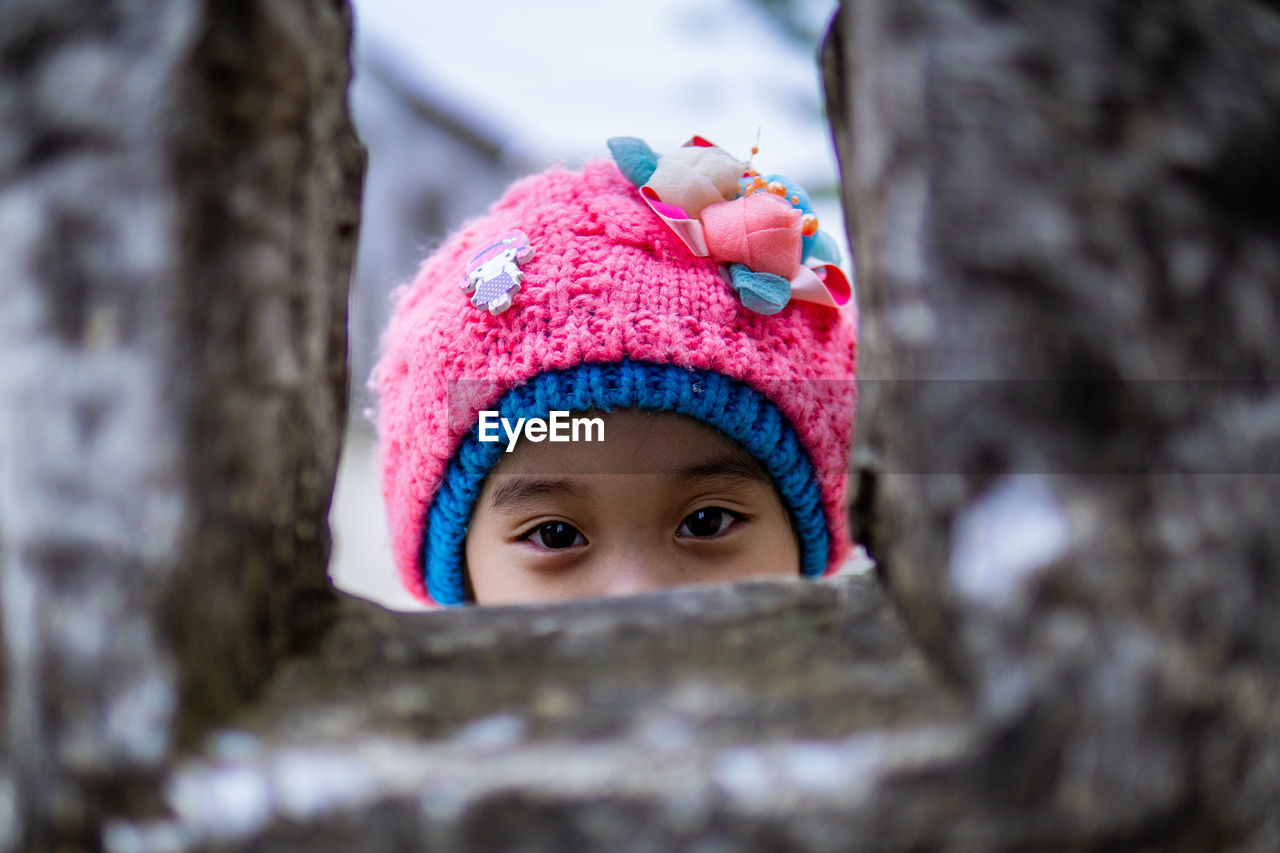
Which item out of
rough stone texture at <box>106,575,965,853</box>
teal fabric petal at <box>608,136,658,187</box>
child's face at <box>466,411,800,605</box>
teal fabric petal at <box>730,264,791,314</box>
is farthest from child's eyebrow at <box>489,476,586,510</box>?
rough stone texture at <box>106,575,965,853</box>

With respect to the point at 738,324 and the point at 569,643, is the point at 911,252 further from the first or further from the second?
the point at 738,324

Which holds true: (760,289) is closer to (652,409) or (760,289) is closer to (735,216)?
(735,216)

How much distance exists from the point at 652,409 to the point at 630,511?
159 mm

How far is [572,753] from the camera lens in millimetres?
414

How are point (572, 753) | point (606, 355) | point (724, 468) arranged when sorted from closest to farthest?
point (572, 753) → point (606, 355) → point (724, 468)

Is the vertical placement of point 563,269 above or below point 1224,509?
above

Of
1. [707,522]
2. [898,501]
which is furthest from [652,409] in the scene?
[898,501]

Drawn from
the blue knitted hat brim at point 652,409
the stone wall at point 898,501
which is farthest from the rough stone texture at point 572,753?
the blue knitted hat brim at point 652,409

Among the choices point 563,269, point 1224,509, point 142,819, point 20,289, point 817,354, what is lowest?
point 142,819

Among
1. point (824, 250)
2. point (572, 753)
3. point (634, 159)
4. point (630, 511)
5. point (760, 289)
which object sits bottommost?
point (572, 753)

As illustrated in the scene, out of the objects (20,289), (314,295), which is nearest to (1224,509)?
(314,295)

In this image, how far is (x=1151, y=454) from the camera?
422 millimetres

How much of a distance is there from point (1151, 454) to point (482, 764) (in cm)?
35

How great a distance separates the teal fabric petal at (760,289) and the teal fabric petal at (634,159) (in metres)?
0.21
